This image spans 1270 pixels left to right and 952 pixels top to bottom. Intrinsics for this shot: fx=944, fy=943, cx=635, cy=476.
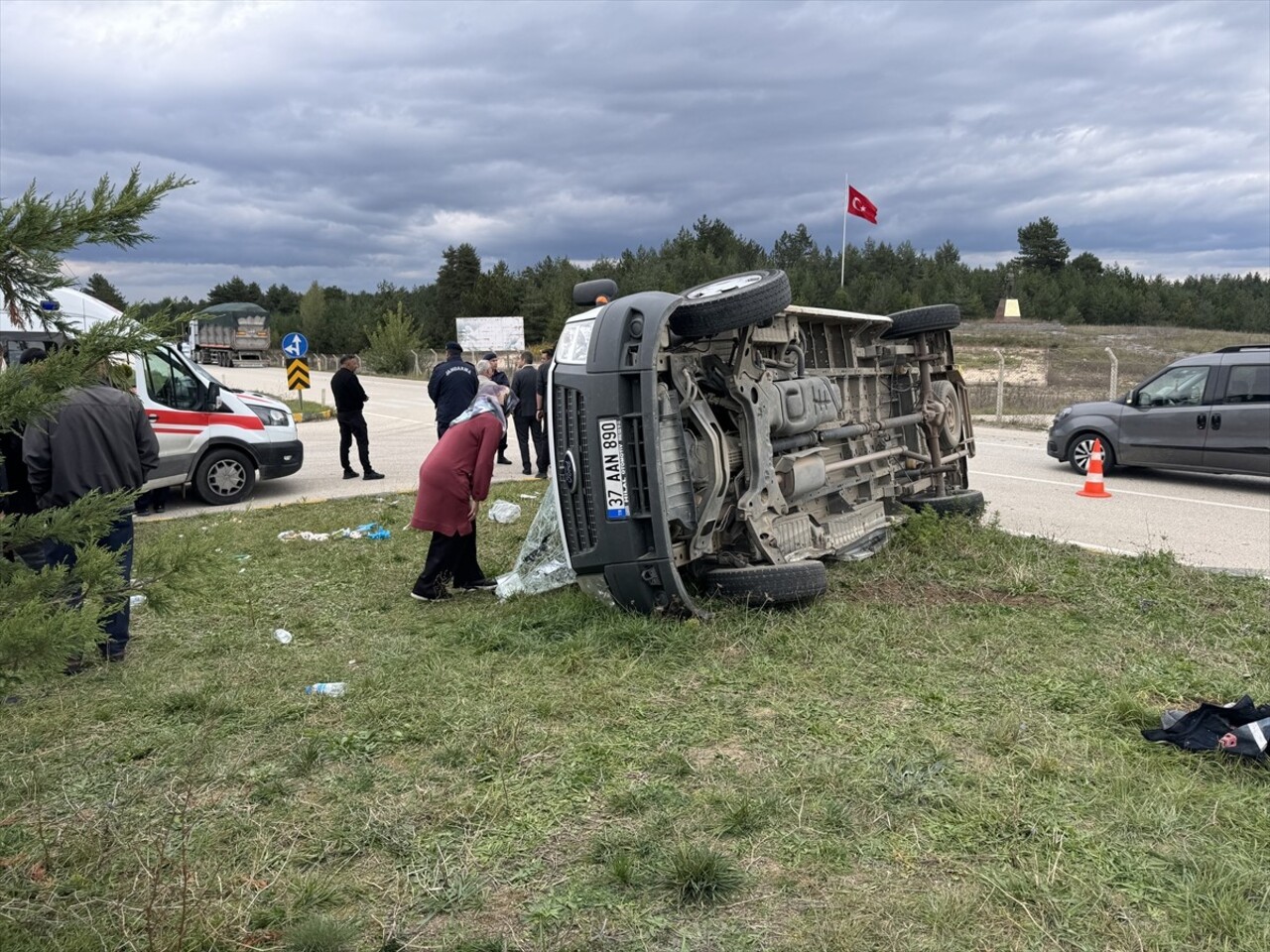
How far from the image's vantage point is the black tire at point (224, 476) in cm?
1138

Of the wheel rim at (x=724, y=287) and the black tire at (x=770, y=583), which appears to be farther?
the wheel rim at (x=724, y=287)

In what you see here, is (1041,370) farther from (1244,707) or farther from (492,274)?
(492,274)

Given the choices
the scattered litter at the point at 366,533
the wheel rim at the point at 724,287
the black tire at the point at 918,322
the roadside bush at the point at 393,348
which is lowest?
the scattered litter at the point at 366,533

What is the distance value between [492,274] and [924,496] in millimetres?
65482

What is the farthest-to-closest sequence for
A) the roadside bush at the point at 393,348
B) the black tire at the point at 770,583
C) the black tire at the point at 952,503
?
1. the roadside bush at the point at 393,348
2. the black tire at the point at 952,503
3. the black tire at the point at 770,583

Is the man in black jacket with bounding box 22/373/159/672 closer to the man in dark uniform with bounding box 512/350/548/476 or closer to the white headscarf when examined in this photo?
the white headscarf

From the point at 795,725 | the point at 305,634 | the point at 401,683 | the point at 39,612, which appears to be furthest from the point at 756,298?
the point at 39,612

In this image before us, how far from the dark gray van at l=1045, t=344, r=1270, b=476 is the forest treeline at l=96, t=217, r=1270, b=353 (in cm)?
4254

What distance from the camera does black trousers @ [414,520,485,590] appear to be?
22.0ft

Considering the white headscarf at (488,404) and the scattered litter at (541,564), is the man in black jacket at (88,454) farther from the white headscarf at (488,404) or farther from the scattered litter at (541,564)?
the scattered litter at (541,564)

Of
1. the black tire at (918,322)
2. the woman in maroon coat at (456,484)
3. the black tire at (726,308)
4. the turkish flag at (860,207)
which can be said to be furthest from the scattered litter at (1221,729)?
the turkish flag at (860,207)

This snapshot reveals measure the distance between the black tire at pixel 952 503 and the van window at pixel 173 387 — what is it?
8.15 meters

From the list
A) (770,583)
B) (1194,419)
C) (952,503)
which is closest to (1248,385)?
(1194,419)

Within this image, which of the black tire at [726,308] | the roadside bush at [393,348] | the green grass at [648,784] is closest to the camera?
the green grass at [648,784]
